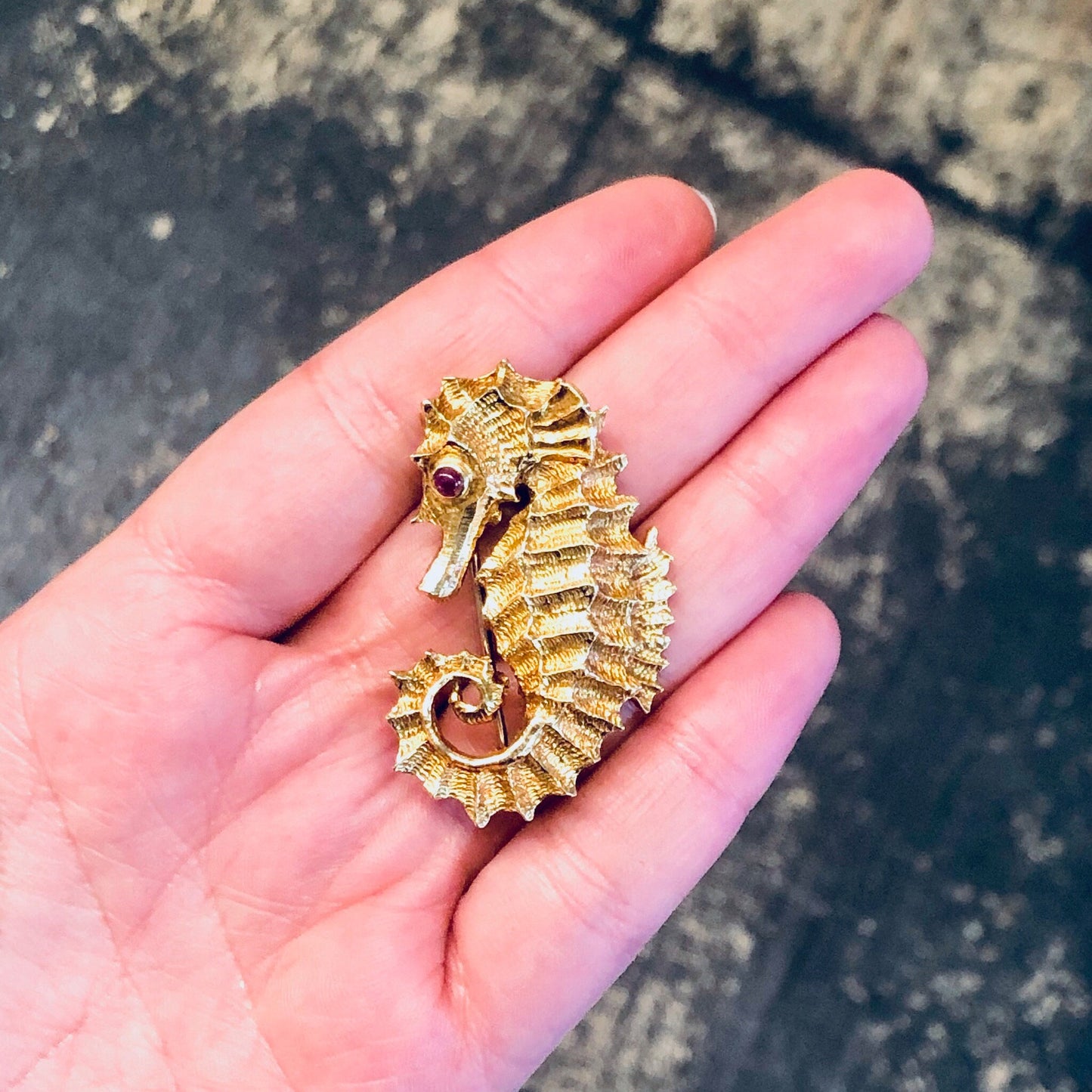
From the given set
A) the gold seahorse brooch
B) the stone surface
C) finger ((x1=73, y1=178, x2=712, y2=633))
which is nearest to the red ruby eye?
the gold seahorse brooch

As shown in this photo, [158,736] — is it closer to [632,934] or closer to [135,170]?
[632,934]

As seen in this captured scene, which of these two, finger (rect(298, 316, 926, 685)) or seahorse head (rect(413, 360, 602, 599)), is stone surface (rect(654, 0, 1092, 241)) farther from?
seahorse head (rect(413, 360, 602, 599))

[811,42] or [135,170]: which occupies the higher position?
[135,170]

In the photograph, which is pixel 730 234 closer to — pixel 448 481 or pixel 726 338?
pixel 726 338

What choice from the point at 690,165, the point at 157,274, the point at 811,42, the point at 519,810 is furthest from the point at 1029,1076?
the point at 157,274

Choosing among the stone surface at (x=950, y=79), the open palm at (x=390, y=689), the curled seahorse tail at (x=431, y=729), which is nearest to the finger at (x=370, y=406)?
the open palm at (x=390, y=689)

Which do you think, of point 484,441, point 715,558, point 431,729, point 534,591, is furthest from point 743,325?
point 431,729
